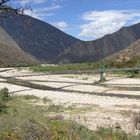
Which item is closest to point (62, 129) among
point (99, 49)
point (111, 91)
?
point (111, 91)

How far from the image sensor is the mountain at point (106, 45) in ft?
536

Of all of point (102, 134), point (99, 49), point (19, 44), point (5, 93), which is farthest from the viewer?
point (19, 44)

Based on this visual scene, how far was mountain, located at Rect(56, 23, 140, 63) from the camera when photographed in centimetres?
16350

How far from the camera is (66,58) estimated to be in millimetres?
171625

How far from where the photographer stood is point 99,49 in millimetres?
Answer: 166125

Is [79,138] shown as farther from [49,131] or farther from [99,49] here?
[99,49]

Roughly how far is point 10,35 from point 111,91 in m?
166

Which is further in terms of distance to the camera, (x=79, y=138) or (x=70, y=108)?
(x=70, y=108)

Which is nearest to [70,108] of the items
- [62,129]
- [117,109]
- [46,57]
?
[117,109]

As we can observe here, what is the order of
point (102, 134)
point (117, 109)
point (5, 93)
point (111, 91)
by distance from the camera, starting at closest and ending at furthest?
point (102, 134) < point (117, 109) < point (5, 93) < point (111, 91)

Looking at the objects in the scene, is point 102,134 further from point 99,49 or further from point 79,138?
point 99,49

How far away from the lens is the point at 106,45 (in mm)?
166000

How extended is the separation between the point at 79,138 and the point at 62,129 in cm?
36

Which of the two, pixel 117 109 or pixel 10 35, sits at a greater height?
pixel 10 35
